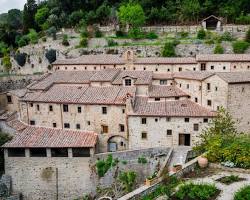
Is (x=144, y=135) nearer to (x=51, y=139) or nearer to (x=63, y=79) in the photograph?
(x=51, y=139)

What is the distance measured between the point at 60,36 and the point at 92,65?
87.8 feet

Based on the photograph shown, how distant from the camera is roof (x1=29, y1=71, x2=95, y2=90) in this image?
148 feet

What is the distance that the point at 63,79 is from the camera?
46.6 m

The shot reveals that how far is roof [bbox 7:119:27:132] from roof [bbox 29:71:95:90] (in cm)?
440

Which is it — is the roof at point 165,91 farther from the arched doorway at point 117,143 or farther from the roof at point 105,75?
the arched doorway at point 117,143

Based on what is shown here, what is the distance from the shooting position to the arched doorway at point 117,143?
129 ft

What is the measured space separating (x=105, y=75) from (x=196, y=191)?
86.0ft

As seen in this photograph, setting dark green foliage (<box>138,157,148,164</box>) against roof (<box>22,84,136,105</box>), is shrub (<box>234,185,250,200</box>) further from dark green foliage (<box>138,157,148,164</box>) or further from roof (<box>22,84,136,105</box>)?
roof (<box>22,84,136,105</box>)

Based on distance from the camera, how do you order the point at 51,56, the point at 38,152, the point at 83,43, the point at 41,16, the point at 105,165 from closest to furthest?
the point at 105,165 → the point at 38,152 → the point at 51,56 → the point at 83,43 → the point at 41,16

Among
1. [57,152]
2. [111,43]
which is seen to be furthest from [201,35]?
[57,152]

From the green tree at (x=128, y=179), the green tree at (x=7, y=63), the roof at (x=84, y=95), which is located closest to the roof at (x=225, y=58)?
the roof at (x=84, y=95)

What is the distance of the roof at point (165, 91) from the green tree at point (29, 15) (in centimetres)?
5524

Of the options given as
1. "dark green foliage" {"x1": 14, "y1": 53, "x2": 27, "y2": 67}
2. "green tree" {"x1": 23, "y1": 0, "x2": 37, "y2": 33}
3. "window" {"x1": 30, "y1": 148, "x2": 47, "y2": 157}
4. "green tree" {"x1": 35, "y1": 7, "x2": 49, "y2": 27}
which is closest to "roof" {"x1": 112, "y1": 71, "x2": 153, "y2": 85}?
"window" {"x1": 30, "y1": 148, "x2": 47, "y2": 157}

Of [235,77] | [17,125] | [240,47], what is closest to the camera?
[235,77]
